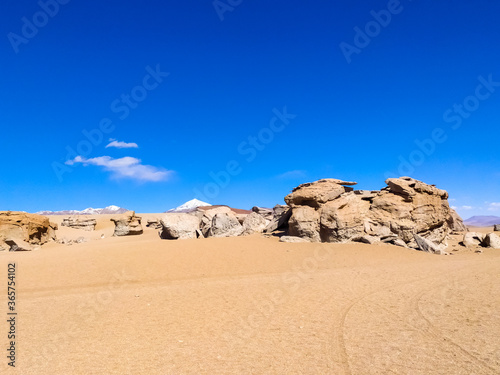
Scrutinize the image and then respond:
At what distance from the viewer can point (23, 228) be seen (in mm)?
20531

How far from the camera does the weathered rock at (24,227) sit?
19.9m

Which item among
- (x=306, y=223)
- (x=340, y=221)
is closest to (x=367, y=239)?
(x=340, y=221)

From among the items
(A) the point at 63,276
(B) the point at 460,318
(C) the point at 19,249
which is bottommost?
(B) the point at 460,318

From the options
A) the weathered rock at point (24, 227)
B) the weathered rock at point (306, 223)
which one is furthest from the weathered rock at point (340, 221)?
the weathered rock at point (24, 227)

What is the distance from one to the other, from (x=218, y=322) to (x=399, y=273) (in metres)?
7.46

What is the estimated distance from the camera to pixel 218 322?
261 inches

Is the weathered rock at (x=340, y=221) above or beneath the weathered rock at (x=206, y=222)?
beneath

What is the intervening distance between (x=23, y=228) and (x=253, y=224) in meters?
15.2

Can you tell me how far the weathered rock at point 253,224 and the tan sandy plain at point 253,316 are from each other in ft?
26.4

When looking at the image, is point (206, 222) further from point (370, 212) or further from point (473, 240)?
point (473, 240)

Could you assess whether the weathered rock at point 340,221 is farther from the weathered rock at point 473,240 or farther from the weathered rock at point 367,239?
the weathered rock at point 473,240

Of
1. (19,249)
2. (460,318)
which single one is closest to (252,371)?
(460,318)

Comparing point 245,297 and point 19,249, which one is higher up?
point 19,249

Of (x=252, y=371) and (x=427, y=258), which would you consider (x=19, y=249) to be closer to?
(x=252, y=371)
